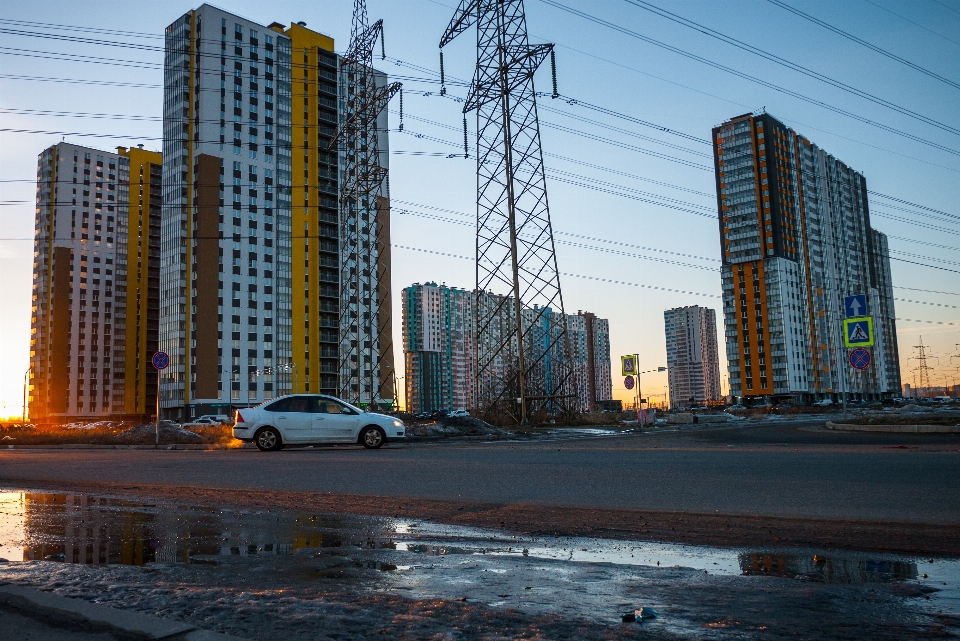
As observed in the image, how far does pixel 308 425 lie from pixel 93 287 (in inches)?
5769

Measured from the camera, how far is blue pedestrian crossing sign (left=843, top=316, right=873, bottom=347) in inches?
961

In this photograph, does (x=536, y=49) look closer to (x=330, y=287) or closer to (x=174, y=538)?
(x=174, y=538)

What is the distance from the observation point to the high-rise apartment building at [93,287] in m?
143

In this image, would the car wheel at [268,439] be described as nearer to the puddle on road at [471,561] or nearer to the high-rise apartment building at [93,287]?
the puddle on road at [471,561]

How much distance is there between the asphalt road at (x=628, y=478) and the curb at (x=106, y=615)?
16.5 ft

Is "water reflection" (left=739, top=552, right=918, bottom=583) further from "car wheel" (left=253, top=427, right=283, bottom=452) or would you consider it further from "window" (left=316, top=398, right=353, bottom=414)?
"car wheel" (left=253, top=427, right=283, bottom=452)

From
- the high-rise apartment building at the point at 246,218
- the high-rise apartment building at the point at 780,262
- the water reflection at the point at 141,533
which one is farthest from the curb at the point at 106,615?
the high-rise apartment building at the point at 780,262

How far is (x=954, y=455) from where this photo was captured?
12344mm

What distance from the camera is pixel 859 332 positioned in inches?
974

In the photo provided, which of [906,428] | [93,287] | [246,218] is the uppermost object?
[246,218]

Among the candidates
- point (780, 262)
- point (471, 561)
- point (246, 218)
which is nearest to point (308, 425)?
point (471, 561)

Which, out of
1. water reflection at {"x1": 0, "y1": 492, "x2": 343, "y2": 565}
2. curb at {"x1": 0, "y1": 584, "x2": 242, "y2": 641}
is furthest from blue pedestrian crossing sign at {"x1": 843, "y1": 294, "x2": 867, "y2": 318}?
curb at {"x1": 0, "y1": 584, "x2": 242, "y2": 641}

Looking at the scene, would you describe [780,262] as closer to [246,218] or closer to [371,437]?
[246,218]

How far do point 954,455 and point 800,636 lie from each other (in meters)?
11.5
